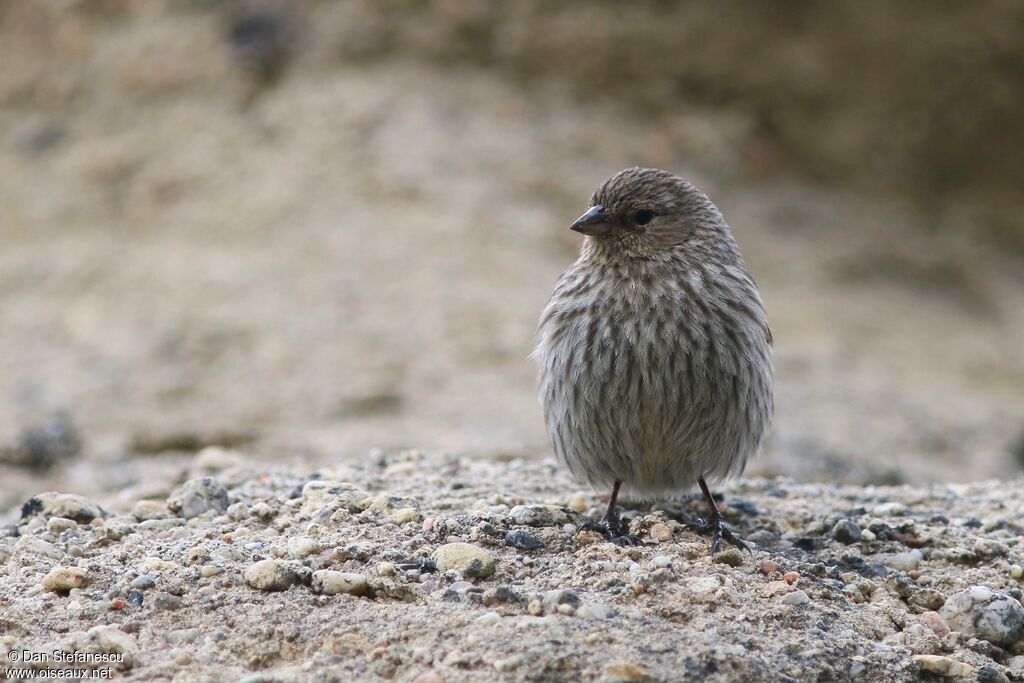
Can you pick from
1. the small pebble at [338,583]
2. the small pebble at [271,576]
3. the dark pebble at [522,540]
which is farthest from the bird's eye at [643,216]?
the small pebble at [271,576]

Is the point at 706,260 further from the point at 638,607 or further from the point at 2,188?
the point at 2,188

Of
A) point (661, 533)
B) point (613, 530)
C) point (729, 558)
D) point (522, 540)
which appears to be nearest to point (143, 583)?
point (522, 540)

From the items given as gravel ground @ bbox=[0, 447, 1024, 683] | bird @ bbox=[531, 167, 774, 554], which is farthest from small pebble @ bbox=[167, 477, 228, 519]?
bird @ bbox=[531, 167, 774, 554]

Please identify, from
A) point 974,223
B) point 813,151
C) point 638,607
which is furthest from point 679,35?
point 638,607

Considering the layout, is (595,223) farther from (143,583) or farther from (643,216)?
(143,583)

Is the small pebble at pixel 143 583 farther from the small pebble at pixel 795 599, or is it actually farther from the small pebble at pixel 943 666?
the small pebble at pixel 943 666

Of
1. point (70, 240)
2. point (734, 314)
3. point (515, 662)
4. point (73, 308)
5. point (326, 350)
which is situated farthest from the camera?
point (70, 240)

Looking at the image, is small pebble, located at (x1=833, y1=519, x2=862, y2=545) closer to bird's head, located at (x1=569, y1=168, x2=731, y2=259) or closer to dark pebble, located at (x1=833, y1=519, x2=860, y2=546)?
dark pebble, located at (x1=833, y1=519, x2=860, y2=546)
